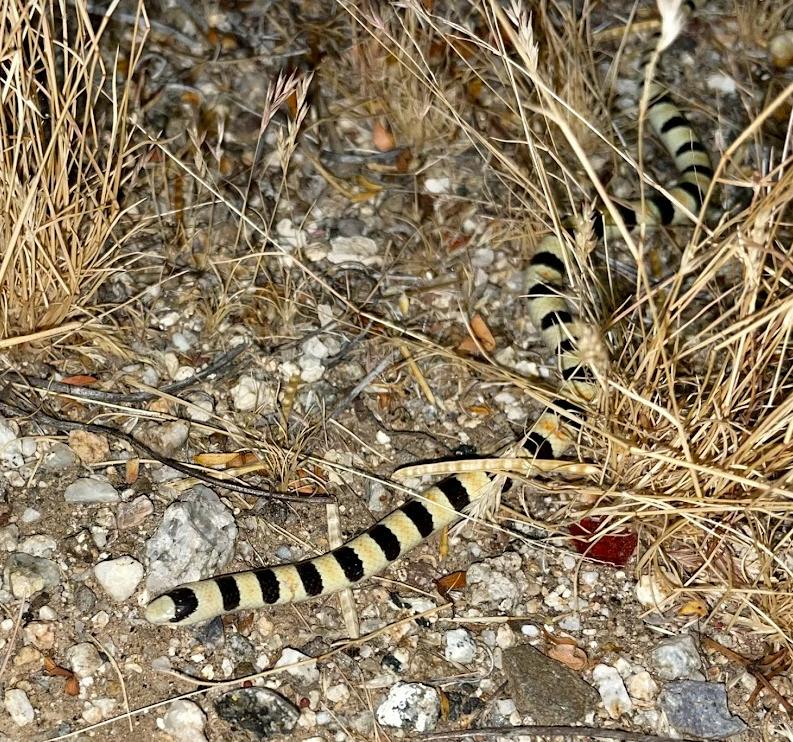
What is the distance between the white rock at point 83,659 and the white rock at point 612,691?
1.58 metres

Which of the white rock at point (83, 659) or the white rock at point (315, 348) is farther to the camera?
the white rock at point (315, 348)

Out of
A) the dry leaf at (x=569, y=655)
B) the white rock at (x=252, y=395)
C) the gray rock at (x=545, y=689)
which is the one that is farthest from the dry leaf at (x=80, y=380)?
the dry leaf at (x=569, y=655)

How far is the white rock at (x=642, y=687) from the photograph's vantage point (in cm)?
335

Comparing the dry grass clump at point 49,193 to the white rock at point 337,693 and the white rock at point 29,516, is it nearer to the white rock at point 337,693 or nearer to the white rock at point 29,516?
the white rock at point 29,516

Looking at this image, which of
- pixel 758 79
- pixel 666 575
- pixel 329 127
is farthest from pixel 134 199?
pixel 758 79

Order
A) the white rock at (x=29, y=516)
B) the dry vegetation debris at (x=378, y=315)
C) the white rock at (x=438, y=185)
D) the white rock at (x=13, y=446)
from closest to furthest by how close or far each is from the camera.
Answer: the dry vegetation debris at (x=378, y=315) → the white rock at (x=29, y=516) → the white rock at (x=13, y=446) → the white rock at (x=438, y=185)

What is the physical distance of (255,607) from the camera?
11.3 ft

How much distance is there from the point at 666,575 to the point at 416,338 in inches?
54.4

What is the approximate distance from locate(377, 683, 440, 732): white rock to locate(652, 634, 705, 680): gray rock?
0.74 m

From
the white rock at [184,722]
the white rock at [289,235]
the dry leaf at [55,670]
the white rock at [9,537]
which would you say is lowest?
the dry leaf at [55,670]

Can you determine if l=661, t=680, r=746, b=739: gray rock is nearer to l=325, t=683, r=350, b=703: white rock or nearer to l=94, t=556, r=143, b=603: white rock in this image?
l=325, t=683, r=350, b=703: white rock

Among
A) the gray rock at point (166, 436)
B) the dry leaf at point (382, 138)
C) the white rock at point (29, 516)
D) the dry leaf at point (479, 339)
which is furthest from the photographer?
the dry leaf at point (382, 138)

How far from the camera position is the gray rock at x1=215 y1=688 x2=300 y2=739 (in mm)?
3191

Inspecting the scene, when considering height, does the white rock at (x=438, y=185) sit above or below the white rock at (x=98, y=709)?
above
